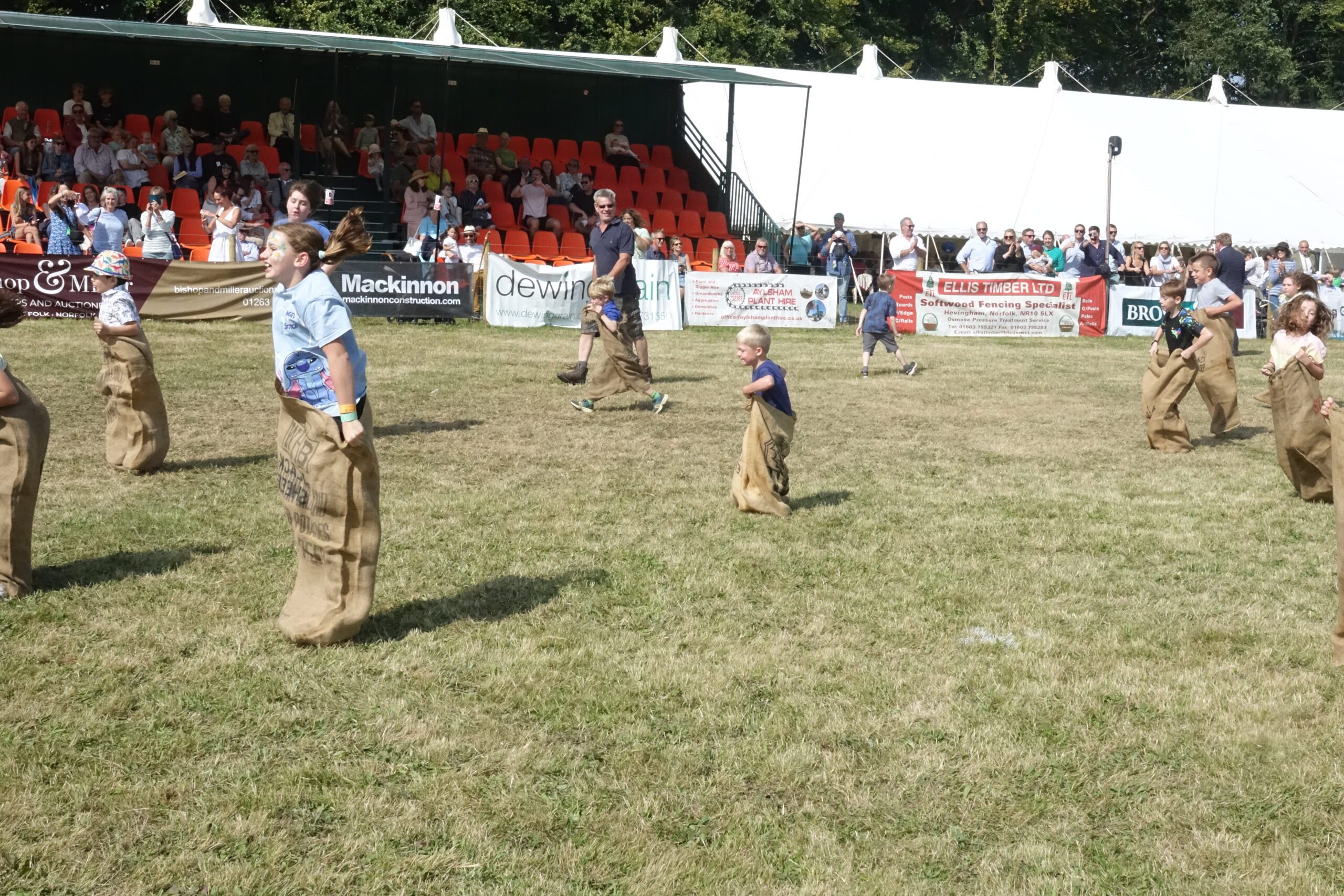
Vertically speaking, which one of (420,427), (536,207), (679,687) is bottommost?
(679,687)

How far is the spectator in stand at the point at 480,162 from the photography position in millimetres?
26891

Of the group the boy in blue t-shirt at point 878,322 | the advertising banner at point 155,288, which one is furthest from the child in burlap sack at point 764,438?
the advertising banner at point 155,288

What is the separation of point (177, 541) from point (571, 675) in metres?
3.26

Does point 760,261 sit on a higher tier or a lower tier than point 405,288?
higher

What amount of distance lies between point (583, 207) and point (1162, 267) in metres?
11.5

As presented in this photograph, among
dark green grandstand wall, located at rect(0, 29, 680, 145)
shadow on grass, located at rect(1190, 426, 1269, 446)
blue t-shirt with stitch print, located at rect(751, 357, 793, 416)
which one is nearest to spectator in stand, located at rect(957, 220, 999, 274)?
dark green grandstand wall, located at rect(0, 29, 680, 145)

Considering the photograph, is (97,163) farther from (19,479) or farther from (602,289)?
(19,479)

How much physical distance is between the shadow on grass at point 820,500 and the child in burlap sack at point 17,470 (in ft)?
15.5

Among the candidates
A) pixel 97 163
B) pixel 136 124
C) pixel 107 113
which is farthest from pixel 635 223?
pixel 136 124

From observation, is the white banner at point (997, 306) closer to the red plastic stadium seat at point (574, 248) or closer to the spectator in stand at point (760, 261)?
the spectator in stand at point (760, 261)

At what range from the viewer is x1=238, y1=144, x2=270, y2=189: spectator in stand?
79.0ft

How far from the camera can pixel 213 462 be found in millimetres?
10461

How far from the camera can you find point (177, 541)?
803 centimetres

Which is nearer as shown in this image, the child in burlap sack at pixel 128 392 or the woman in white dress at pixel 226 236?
the child in burlap sack at pixel 128 392
